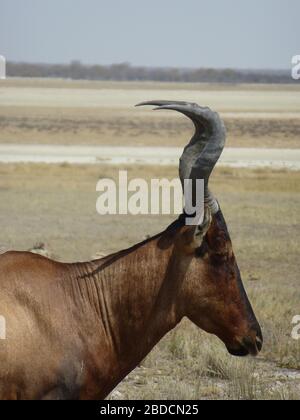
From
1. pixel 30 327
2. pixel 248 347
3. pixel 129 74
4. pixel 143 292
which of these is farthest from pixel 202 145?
pixel 129 74

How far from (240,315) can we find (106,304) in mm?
830

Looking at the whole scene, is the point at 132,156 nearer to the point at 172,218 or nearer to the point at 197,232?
the point at 172,218

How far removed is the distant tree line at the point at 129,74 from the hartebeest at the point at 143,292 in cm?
12472

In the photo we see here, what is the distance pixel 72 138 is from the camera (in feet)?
190

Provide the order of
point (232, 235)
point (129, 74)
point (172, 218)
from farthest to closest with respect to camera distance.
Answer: point (129, 74) < point (172, 218) < point (232, 235)

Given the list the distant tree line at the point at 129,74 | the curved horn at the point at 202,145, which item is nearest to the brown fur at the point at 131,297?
the curved horn at the point at 202,145

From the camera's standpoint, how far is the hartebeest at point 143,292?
6062 millimetres

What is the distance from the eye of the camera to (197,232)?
6156 millimetres

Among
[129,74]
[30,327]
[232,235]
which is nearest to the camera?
[30,327]

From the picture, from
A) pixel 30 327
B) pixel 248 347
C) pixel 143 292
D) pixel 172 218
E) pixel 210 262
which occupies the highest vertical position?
pixel 210 262

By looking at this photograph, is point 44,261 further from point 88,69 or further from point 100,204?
point 88,69

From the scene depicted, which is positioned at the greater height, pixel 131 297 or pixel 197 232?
pixel 197 232

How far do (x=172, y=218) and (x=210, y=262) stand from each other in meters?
18.1
